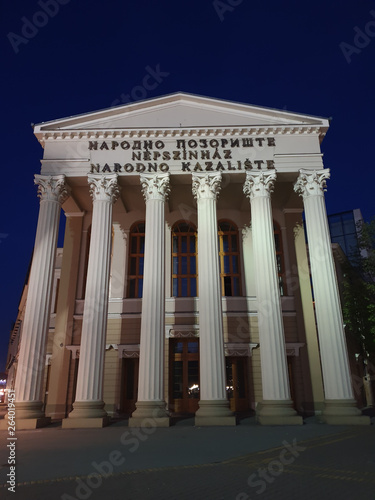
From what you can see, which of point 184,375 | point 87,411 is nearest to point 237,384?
point 184,375

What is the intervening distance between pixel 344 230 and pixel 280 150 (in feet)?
113

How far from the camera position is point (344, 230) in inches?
1893

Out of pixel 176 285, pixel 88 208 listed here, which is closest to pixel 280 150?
pixel 176 285

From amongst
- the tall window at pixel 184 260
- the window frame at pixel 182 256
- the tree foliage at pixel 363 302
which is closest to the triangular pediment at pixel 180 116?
the window frame at pixel 182 256

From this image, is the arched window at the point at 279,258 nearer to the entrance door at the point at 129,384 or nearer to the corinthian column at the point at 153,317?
the corinthian column at the point at 153,317

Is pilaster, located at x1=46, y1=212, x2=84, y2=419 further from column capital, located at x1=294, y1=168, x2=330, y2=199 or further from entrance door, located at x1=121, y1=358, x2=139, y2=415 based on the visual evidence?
column capital, located at x1=294, y1=168, x2=330, y2=199

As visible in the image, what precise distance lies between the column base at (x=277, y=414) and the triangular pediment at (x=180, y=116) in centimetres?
1241

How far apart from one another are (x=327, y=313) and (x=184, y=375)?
25.6 feet

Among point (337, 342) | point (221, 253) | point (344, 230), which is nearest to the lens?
point (337, 342)

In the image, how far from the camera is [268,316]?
1501cm

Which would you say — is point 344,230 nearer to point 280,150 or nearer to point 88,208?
point 280,150

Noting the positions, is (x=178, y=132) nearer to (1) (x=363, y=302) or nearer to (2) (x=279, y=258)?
(2) (x=279, y=258)

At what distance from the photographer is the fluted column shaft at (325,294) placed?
1448 cm

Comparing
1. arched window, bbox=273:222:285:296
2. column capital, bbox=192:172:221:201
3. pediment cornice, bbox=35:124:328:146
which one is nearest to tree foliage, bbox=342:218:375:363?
arched window, bbox=273:222:285:296
